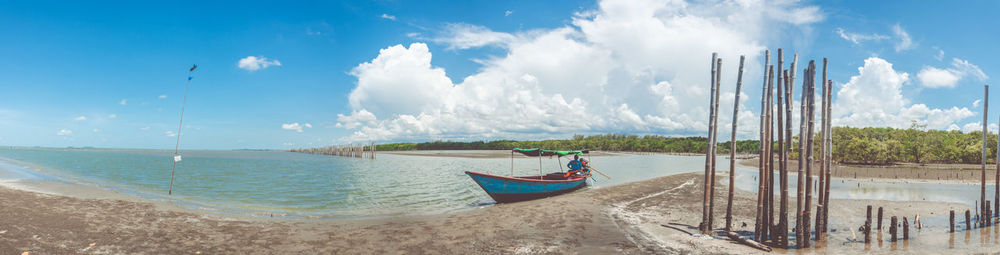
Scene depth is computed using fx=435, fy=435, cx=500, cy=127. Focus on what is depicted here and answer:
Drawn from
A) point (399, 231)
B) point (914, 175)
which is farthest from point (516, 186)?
point (914, 175)

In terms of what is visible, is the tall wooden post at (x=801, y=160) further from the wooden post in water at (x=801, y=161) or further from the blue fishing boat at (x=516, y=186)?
the blue fishing boat at (x=516, y=186)

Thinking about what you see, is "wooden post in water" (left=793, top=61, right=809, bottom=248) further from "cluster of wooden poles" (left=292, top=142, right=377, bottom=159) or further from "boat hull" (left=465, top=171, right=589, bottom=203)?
"cluster of wooden poles" (left=292, top=142, right=377, bottom=159)

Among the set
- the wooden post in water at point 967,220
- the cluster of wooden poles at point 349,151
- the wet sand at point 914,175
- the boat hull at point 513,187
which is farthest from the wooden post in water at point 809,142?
the cluster of wooden poles at point 349,151

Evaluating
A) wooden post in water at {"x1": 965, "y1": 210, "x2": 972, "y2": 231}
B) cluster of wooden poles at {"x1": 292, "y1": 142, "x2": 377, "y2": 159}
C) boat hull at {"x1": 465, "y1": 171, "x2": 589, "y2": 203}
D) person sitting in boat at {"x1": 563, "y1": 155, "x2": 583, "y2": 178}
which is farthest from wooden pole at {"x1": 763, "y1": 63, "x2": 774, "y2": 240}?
cluster of wooden poles at {"x1": 292, "y1": 142, "x2": 377, "y2": 159}

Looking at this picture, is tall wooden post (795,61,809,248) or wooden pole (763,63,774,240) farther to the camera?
wooden pole (763,63,774,240)

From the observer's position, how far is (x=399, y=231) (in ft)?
39.5

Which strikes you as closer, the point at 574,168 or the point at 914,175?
the point at 574,168

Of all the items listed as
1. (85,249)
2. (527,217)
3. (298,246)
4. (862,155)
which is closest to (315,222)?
(298,246)

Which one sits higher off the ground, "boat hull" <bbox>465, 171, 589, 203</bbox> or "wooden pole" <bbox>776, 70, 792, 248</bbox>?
"wooden pole" <bbox>776, 70, 792, 248</bbox>

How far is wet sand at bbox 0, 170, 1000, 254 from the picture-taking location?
9.85 metres

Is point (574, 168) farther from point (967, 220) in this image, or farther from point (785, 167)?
point (967, 220)

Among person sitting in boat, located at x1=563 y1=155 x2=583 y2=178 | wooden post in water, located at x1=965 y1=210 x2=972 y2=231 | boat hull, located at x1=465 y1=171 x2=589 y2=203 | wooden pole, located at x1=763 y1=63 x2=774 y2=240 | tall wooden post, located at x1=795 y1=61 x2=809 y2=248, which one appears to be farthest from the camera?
person sitting in boat, located at x1=563 y1=155 x2=583 y2=178

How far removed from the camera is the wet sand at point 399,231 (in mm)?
9852

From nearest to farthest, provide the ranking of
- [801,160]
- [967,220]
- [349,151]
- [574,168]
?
1. [801,160]
2. [967,220]
3. [574,168]
4. [349,151]
